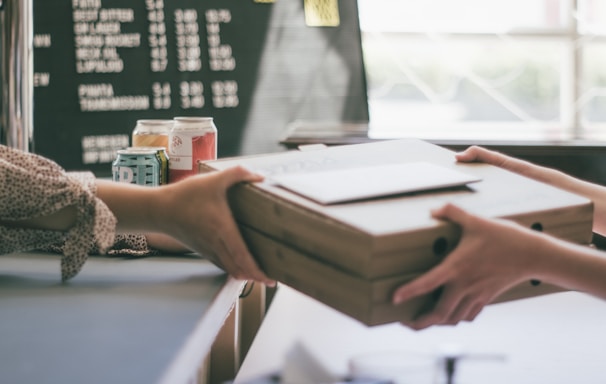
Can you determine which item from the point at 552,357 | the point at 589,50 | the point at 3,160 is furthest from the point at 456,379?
the point at 589,50

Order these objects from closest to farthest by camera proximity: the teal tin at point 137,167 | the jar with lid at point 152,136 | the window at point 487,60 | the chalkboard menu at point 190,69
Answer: the teal tin at point 137,167, the jar with lid at point 152,136, the chalkboard menu at point 190,69, the window at point 487,60

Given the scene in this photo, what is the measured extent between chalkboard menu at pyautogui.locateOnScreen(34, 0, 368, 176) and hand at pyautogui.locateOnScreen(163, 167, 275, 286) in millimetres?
1558

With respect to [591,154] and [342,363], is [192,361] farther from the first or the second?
[591,154]

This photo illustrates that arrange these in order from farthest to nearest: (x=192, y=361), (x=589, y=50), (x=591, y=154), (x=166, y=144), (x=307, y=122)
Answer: (x=589, y=50) → (x=307, y=122) → (x=591, y=154) → (x=166, y=144) → (x=192, y=361)

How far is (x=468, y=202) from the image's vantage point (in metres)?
0.89

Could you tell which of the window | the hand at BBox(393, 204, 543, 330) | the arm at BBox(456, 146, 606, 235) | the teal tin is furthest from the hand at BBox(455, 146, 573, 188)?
the window

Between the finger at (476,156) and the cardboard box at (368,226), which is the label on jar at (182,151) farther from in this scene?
the finger at (476,156)

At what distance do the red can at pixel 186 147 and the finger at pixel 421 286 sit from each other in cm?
58

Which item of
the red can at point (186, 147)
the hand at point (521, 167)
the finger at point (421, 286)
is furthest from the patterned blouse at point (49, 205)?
the hand at point (521, 167)

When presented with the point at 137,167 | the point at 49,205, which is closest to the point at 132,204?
the point at 49,205

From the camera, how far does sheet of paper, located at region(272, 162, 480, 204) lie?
0.87 meters

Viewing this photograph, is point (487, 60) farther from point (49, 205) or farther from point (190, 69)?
point (49, 205)

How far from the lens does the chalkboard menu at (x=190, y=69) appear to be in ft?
8.20

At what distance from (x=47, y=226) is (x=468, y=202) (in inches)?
21.7
